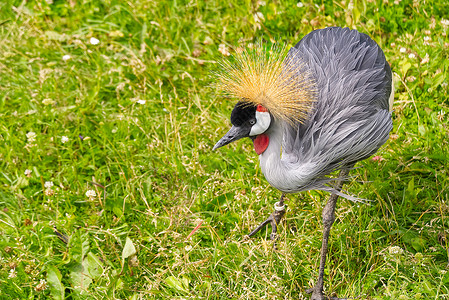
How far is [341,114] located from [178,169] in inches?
48.1

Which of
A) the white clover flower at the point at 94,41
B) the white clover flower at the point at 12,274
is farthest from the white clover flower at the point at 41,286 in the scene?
the white clover flower at the point at 94,41

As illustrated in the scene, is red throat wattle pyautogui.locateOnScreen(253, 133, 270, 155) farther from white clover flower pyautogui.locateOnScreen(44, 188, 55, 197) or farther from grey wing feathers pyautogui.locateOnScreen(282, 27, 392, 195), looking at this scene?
white clover flower pyautogui.locateOnScreen(44, 188, 55, 197)

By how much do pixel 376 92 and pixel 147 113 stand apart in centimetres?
168

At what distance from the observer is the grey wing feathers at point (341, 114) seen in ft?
7.39

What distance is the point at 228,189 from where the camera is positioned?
3061 mm

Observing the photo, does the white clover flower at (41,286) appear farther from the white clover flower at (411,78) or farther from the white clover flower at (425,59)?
the white clover flower at (425,59)

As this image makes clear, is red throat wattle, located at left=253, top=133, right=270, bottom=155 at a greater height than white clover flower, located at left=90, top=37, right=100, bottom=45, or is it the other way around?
red throat wattle, located at left=253, top=133, right=270, bottom=155

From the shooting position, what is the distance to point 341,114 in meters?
2.28

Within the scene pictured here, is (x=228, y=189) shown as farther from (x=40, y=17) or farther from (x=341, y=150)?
(x=40, y=17)

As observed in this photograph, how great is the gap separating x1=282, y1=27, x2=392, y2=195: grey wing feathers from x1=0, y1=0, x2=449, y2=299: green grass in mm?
352

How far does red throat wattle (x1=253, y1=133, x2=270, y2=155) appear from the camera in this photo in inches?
91.3

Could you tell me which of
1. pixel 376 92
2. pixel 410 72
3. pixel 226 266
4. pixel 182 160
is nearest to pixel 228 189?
pixel 182 160

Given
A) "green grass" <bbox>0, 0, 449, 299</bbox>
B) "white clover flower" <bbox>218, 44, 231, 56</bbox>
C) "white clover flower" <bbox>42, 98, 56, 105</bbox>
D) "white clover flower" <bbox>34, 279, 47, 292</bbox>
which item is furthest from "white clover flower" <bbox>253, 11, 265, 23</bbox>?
"white clover flower" <bbox>34, 279, 47, 292</bbox>

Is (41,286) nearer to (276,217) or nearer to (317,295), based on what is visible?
(276,217)
